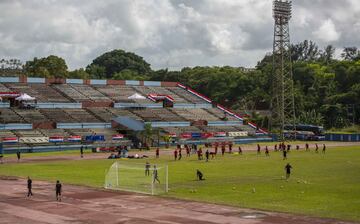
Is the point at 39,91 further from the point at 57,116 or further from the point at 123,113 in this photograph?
the point at 123,113

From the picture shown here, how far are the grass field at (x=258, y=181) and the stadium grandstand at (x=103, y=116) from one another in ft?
86.0

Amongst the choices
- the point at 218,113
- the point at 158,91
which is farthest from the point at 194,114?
the point at 158,91

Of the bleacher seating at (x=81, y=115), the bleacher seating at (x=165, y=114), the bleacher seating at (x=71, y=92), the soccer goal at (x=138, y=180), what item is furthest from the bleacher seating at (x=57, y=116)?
the soccer goal at (x=138, y=180)

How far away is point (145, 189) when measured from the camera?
3988 centimetres

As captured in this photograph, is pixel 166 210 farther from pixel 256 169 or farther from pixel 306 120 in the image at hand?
pixel 306 120

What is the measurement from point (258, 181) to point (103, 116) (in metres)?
65.8

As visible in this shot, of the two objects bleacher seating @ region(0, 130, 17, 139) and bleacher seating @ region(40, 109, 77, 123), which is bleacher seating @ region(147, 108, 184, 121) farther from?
bleacher seating @ region(0, 130, 17, 139)

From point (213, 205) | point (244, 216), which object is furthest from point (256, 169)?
point (244, 216)

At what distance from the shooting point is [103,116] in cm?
10488

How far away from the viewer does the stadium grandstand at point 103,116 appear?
90312mm

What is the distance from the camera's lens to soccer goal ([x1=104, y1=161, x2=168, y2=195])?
130 ft

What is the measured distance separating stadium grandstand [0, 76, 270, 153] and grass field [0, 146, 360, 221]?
2623cm

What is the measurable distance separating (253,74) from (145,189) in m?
132

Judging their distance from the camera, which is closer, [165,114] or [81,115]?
[81,115]
